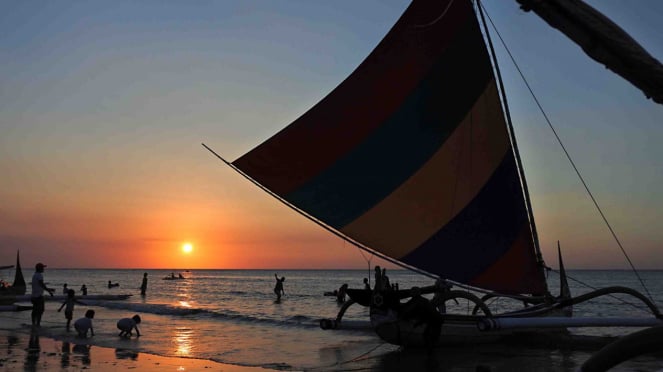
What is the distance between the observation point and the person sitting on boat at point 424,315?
12.5 meters

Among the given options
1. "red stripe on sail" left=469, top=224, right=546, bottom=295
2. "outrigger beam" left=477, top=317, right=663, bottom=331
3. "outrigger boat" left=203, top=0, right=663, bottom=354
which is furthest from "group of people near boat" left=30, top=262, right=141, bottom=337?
"outrigger beam" left=477, top=317, right=663, bottom=331

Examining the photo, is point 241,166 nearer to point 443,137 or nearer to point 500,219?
point 443,137

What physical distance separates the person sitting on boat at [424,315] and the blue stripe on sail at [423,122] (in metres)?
2.24

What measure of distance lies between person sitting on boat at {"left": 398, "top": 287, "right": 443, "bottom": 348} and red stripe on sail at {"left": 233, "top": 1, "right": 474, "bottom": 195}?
10.9 feet

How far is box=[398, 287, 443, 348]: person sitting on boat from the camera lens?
12523 millimetres

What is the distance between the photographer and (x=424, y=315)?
1271 cm

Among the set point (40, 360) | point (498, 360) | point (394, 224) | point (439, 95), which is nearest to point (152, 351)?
point (40, 360)

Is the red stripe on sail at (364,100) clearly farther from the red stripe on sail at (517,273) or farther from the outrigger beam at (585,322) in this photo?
the outrigger beam at (585,322)

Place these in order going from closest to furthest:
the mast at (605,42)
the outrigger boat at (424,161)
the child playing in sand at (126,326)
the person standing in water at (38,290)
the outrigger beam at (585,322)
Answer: the mast at (605,42)
the outrigger beam at (585,322)
the outrigger boat at (424,161)
the person standing in water at (38,290)
the child playing in sand at (126,326)

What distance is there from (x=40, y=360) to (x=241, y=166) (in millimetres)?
5532

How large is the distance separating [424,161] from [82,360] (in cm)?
817

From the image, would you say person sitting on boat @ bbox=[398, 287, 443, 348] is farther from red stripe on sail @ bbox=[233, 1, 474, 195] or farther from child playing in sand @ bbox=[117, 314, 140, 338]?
child playing in sand @ bbox=[117, 314, 140, 338]

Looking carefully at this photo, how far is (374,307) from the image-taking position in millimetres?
12914

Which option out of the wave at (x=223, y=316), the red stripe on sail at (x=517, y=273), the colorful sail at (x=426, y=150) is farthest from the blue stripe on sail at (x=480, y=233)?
the wave at (x=223, y=316)
